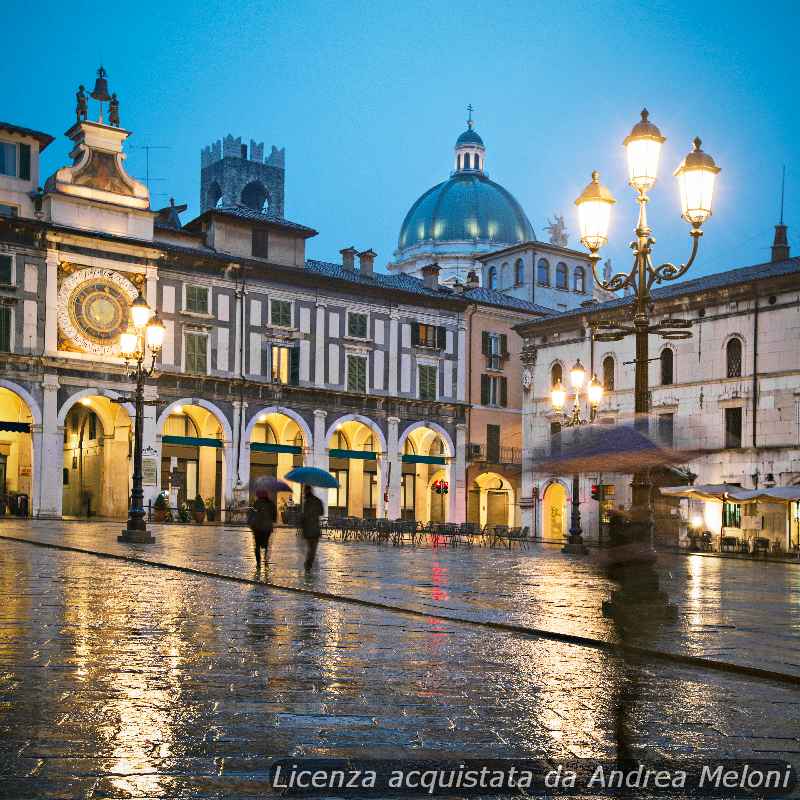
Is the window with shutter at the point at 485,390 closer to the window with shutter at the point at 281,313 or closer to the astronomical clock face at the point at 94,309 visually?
→ the window with shutter at the point at 281,313

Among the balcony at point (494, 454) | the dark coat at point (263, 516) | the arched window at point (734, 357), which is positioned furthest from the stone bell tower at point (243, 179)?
the dark coat at point (263, 516)

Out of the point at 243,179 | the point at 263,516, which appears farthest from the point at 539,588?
the point at 243,179

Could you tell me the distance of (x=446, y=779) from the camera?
203 inches

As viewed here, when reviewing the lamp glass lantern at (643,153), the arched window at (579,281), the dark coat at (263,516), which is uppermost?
the arched window at (579,281)

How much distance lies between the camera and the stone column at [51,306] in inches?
1810

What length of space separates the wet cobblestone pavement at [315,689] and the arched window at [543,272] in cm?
5814

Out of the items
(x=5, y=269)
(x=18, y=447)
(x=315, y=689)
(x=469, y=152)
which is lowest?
(x=315, y=689)

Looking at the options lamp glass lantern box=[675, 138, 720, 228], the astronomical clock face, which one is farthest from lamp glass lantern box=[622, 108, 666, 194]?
the astronomical clock face

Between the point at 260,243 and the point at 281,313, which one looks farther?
the point at 260,243

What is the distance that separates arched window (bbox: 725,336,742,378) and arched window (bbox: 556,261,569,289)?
30.3 meters

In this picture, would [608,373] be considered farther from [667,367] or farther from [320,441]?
[320,441]

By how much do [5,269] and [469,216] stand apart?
5421 cm

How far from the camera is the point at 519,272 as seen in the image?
72375 millimetres

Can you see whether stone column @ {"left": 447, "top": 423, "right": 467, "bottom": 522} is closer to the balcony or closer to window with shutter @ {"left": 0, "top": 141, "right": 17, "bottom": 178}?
the balcony
